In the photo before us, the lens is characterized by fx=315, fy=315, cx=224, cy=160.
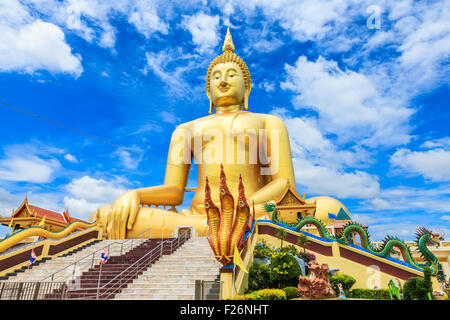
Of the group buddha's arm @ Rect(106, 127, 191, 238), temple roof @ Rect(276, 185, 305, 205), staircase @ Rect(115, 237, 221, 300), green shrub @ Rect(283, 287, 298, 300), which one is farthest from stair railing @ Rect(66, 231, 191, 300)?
temple roof @ Rect(276, 185, 305, 205)

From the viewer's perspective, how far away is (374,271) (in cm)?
952

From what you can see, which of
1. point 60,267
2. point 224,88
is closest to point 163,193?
point 60,267

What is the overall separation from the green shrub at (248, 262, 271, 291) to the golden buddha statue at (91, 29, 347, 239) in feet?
14.4

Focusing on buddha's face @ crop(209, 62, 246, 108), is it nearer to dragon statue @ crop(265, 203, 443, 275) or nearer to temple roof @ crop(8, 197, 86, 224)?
dragon statue @ crop(265, 203, 443, 275)

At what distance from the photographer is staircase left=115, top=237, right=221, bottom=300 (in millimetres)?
7410

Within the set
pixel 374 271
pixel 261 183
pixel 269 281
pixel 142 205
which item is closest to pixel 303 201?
pixel 261 183

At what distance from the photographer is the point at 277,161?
1530 centimetres

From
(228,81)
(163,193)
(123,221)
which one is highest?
(228,81)

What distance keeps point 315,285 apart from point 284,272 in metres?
0.93

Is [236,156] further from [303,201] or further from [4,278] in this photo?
[4,278]

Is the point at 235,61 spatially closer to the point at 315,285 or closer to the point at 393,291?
the point at 315,285

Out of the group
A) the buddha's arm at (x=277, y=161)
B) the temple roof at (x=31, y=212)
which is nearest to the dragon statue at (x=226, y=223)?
the buddha's arm at (x=277, y=161)

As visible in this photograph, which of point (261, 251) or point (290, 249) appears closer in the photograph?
point (261, 251)
